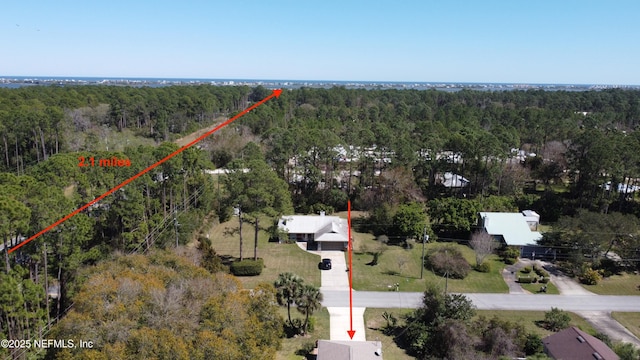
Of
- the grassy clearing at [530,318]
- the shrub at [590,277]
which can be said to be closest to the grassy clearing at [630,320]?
the grassy clearing at [530,318]

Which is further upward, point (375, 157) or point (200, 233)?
point (375, 157)

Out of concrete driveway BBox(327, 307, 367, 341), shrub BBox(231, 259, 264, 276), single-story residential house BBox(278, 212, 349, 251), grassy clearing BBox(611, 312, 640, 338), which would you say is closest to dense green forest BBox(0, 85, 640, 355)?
single-story residential house BBox(278, 212, 349, 251)

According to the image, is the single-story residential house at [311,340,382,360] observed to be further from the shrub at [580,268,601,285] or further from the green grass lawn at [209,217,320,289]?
the shrub at [580,268,601,285]

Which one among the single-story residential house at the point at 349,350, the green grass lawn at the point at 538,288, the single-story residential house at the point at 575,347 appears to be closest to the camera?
the single-story residential house at the point at 575,347

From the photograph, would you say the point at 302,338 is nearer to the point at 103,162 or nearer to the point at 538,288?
the point at 538,288

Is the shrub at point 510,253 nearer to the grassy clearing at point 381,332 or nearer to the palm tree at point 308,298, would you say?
the grassy clearing at point 381,332

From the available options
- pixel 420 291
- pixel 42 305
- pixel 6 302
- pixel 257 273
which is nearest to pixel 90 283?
pixel 6 302

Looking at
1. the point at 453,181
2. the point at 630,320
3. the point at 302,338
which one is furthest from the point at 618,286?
the point at 302,338

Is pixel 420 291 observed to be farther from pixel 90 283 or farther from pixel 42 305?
pixel 42 305
